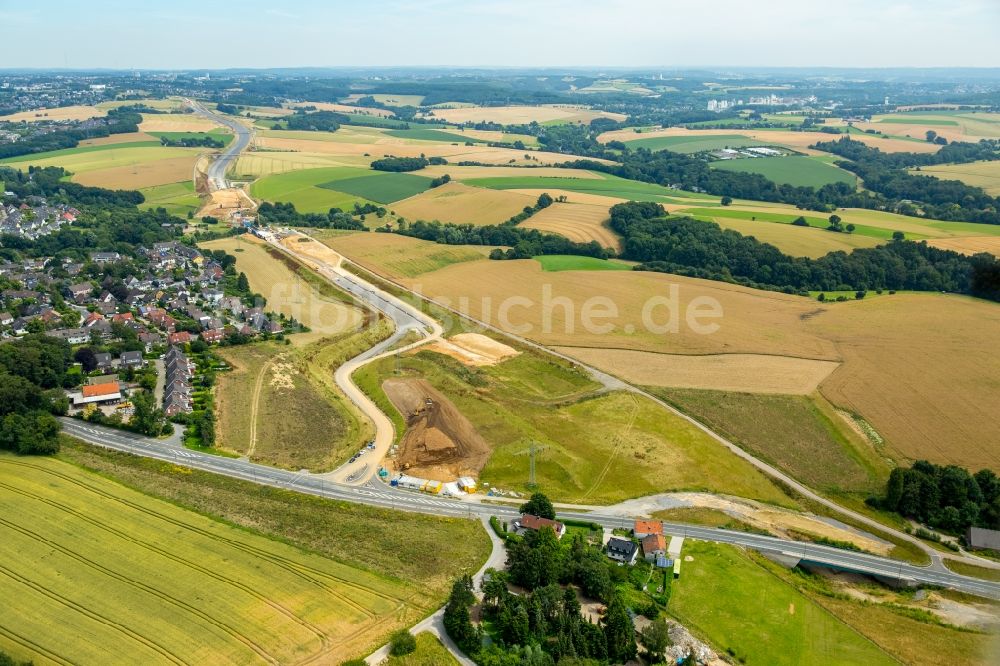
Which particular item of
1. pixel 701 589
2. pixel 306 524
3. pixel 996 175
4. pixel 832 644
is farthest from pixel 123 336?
pixel 996 175

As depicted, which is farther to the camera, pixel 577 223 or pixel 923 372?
pixel 577 223

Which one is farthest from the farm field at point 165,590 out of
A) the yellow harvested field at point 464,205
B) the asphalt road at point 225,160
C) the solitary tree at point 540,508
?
the asphalt road at point 225,160

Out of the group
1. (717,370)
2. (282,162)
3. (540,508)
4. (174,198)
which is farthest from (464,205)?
(540,508)

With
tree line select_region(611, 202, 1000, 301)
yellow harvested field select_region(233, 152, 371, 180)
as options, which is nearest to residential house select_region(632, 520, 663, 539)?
tree line select_region(611, 202, 1000, 301)

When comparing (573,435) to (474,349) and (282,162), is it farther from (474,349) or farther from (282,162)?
(282,162)

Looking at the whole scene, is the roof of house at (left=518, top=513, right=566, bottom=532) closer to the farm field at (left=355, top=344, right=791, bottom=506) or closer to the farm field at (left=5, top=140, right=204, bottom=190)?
the farm field at (left=355, top=344, right=791, bottom=506)

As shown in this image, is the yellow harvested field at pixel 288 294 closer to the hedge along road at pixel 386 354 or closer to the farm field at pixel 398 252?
the hedge along road at pixel 386 354

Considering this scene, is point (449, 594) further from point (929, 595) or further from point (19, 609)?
point (929, 595)
